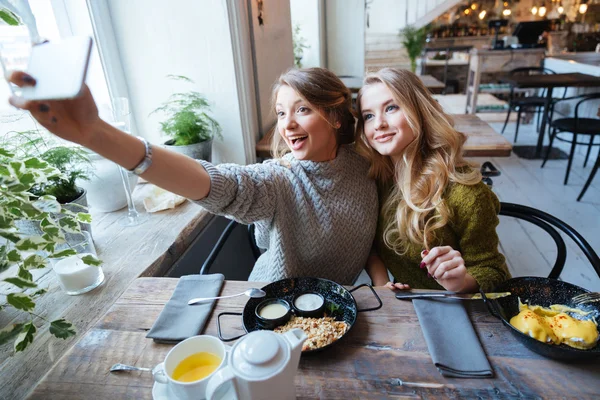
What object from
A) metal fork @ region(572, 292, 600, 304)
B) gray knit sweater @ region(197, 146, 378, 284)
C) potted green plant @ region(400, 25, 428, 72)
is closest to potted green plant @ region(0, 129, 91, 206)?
gray knit sweater @ region(197, 146, 378, 284)

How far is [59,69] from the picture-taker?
0.53 meters

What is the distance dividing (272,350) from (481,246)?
74 cm

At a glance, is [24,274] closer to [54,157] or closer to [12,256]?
[12,256]

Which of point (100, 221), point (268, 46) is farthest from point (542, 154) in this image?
point (100, 221)

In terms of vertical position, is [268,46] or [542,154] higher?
[268,46]

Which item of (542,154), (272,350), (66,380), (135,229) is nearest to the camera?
(272,350)

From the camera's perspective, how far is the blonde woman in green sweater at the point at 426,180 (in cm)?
102

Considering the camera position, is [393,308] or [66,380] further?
[393,308]

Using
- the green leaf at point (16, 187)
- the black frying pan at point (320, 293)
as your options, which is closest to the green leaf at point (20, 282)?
the green leaf at point (16, 187)

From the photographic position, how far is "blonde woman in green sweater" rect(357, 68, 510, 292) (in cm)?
102

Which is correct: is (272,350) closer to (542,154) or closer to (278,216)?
(278,216)

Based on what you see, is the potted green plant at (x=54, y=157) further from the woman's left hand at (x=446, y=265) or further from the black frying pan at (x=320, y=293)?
the woman's left hand at (x=446, y=265)

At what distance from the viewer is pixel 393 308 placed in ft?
2.74

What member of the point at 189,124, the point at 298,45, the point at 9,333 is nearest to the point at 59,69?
the point at 9,333
